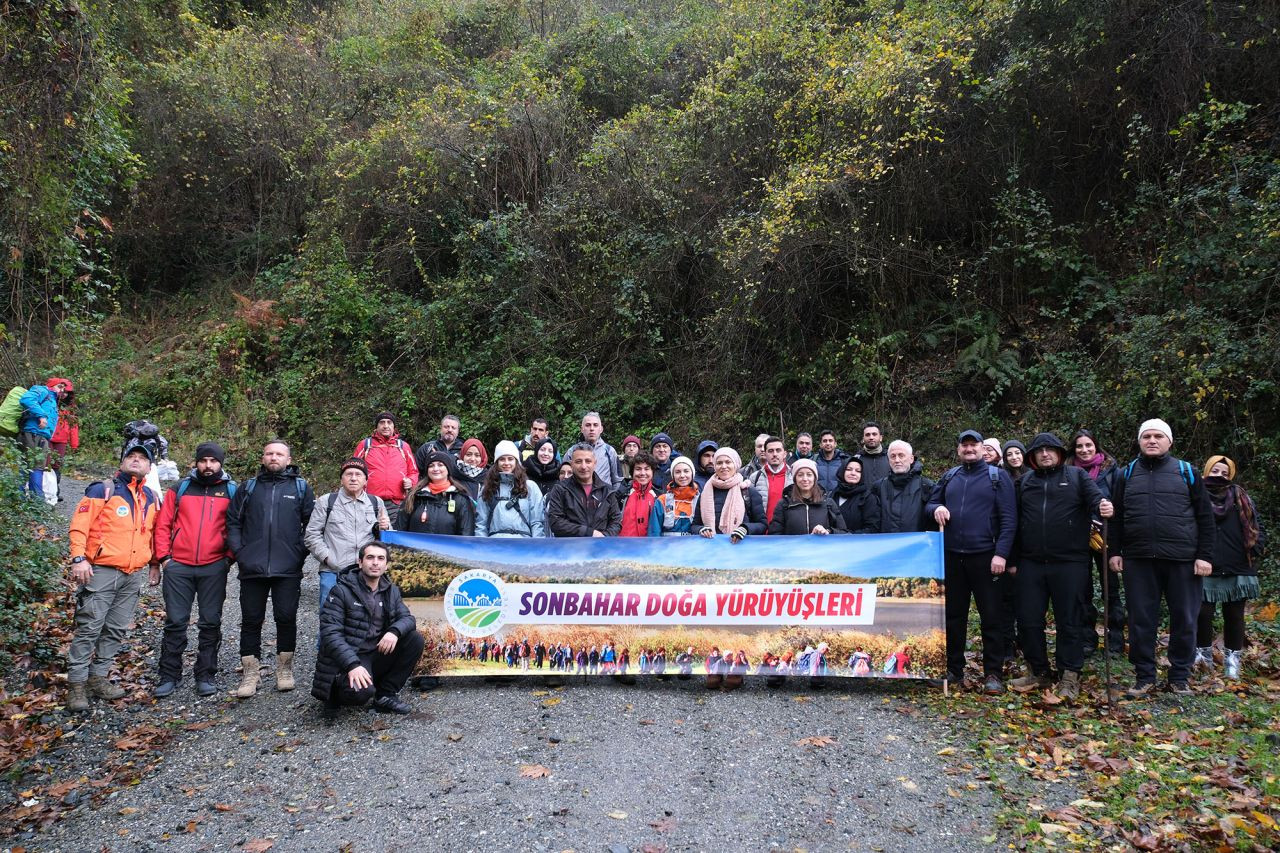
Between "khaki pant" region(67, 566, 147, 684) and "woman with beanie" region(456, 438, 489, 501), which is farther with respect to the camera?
"woman with beanie" region(456, 438, 489, 501)

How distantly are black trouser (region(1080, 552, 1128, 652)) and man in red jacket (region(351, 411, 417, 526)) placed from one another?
6.26m

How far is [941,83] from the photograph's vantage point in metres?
12.6

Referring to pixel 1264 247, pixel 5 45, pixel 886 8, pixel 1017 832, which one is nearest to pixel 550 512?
pixel 1017 832

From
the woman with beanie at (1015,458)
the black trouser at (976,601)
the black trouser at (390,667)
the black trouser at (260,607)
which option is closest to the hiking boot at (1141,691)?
the black trouser at (976,601)

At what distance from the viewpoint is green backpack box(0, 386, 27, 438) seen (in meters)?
10.2

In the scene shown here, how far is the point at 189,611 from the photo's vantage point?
6617 millimetres

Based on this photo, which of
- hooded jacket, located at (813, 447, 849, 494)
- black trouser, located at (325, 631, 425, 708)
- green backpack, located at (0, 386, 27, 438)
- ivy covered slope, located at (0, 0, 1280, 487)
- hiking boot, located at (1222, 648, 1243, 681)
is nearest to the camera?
black trouser, located at (325, 631, 425, 708)

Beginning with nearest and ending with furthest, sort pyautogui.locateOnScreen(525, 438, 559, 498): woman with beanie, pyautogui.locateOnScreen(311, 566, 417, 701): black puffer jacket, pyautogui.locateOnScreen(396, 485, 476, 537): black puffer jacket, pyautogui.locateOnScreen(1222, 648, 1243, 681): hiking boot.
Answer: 1. pyautogui.locateOnScreen(311, 566, 417, 701): black puffer jacket
2. pyautogui.locateOnScreen(1222, 648, 1243, 681): hiking boot
3. pyautogui.locateOnScreen(396, 485, 476, 537): black puffer jacket
4. pyautogui.locateOnScreen(525, 438, 559, 498): woman with beanie

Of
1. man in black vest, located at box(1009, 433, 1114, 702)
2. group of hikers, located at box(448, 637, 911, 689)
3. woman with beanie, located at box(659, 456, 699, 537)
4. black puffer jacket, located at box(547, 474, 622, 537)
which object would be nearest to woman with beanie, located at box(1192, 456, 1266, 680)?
man in black vest, located at box(1009, 433, 1114, 702)

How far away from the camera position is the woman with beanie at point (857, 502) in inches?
293

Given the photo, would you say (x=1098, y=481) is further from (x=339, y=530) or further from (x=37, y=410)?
(x=37, y=410)

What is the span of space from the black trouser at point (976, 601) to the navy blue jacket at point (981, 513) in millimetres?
111

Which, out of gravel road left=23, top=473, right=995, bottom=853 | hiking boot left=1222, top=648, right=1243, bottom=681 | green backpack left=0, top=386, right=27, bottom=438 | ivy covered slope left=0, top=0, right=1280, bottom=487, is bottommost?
gravel road left=23, top=473, right=995, bottom=853

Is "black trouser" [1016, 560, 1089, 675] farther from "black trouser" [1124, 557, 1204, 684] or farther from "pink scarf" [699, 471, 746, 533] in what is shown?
"pink scarf" [699, 471, 746, 533]
